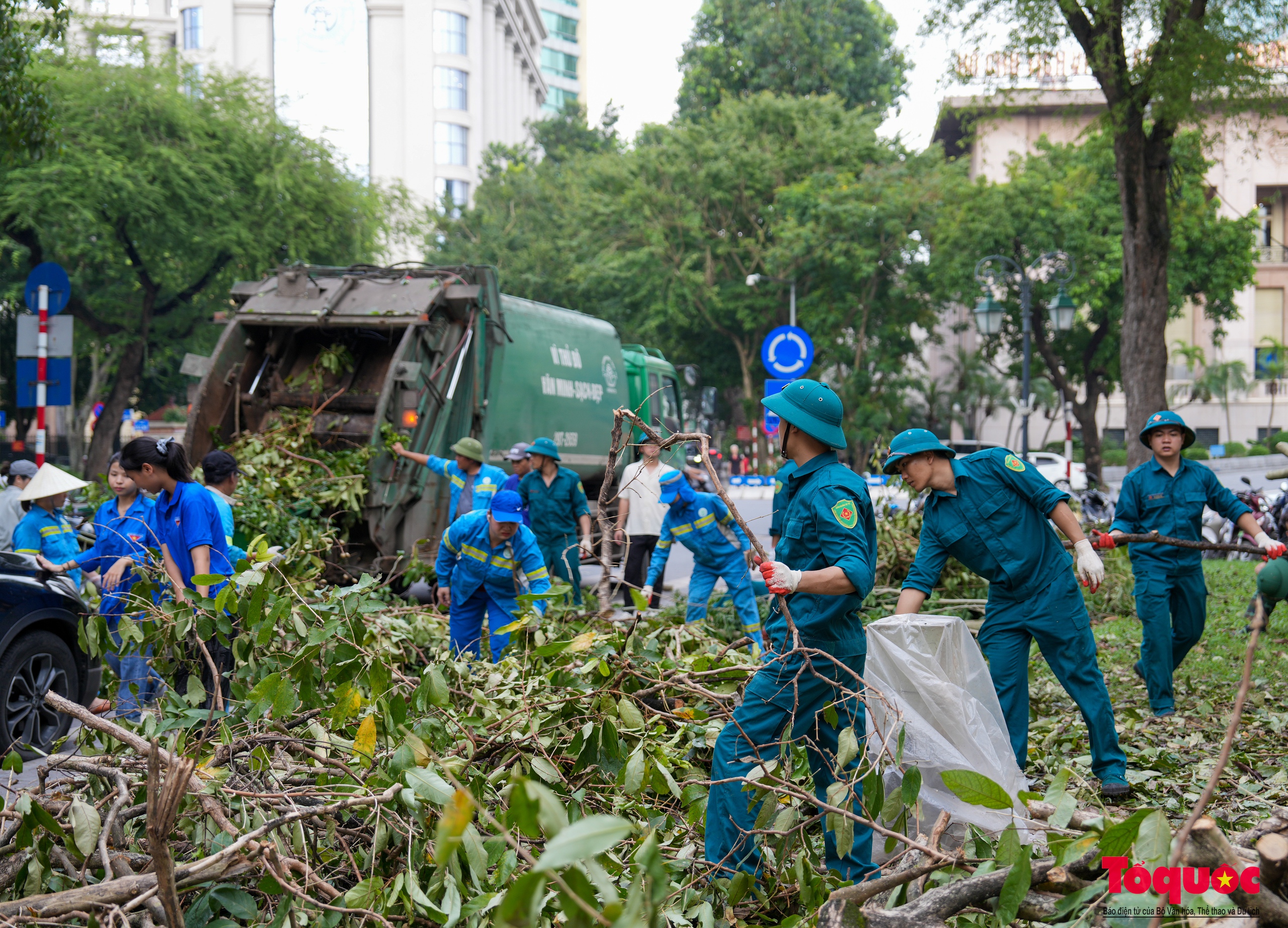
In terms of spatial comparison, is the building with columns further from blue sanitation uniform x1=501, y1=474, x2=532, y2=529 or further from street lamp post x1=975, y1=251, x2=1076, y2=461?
blue sanitation uniform x1=501, y1=474, x2=532, y2=529

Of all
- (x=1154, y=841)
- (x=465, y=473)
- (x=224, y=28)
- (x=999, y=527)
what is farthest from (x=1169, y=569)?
(x=224, y=28)

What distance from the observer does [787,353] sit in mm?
14258

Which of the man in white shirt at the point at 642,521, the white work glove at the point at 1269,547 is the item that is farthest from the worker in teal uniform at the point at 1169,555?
the man in white shirt at the point at 642,521

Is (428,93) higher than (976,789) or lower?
higher

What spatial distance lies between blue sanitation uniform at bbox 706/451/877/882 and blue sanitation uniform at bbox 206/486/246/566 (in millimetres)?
2707

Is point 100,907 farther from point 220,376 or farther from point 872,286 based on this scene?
point 872,286

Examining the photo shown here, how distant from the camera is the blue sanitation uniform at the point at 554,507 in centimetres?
957

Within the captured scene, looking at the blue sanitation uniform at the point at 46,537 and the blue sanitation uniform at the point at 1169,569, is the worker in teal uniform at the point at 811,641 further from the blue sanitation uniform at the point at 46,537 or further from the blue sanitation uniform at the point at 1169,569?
the blue sanitation uniform at the point at 46,537

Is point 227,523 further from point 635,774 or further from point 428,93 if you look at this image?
point 428,93

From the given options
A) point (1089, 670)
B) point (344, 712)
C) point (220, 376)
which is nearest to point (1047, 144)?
point (220, 376)

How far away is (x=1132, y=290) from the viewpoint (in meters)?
12.3

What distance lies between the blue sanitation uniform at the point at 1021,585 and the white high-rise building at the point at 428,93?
55696 mm

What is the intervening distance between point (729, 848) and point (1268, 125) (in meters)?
13.2

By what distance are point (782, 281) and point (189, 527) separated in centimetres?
2543
